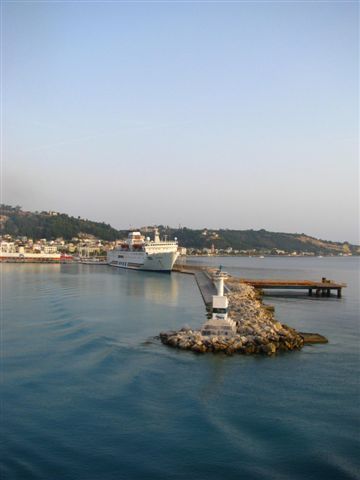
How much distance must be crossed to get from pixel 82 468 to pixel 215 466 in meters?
2.49

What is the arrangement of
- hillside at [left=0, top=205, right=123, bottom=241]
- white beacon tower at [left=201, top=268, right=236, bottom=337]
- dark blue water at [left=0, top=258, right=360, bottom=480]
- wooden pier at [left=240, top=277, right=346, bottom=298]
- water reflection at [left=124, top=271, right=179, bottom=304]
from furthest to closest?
hillside at [left=0, top=205, right=123, bottom=241] < wooden pier at [left=240, top=277, right=346, bottom=298] < water reflection at [left=124, top=271, right=179, bottom=304] < white beacon tower at [left=201, top=268, right=236, bottom=337] < dark blue water at [left=0, top=258, right=360, bottom=480]

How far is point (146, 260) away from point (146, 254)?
0.93m

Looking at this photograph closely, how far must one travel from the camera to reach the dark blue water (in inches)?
383

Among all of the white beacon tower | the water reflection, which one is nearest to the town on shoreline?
the water reflection

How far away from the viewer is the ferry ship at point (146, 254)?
202 feet

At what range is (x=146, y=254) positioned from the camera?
64.9 meters

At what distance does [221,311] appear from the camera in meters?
19.5

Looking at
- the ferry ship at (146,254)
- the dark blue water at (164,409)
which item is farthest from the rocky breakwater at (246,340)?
the ferry ship at (146,254)

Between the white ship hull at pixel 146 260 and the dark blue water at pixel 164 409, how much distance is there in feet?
127

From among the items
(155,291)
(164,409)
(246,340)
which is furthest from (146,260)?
(164,409)

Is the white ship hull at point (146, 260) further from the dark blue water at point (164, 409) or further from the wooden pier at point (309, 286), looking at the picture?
the dark blue water at point (164, 409)

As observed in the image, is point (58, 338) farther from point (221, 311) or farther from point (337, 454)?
point (337, 454)

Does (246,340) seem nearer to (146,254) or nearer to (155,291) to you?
(155,291)

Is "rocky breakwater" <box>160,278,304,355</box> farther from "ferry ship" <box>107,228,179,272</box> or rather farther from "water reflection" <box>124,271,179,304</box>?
"ferry ship" <box>107,228,179,272</box>
